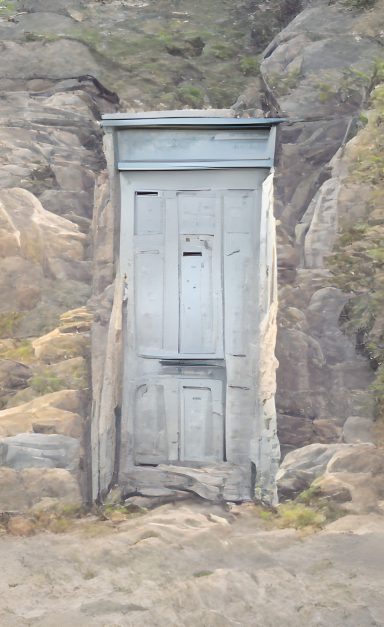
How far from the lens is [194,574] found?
362 cm

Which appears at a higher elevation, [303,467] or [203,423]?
[203,423]

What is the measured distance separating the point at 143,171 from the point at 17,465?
6.70ft

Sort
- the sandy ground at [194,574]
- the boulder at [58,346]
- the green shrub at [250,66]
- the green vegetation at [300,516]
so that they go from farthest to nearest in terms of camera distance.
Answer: the green shrub at [250,66] → the boulder at [58,346] → the green vegetation at [300,516] → the sandy ground at [194,574]

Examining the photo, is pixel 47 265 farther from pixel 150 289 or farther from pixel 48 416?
pixel 48 416

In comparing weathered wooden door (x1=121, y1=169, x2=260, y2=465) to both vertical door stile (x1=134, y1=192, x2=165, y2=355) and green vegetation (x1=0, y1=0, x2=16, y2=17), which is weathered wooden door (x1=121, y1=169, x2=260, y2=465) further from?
green vegetation (x1=0, y1=0, x2=16, y2=17)

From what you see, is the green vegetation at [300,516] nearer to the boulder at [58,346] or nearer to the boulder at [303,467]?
the boulder at [303,467]

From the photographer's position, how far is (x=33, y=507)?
161 inches

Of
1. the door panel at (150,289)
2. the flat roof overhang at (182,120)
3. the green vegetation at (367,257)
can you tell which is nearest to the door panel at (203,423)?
the door panel at (150,289)

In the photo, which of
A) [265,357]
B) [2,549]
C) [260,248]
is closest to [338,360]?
[265,357]

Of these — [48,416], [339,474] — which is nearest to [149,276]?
[48,416]

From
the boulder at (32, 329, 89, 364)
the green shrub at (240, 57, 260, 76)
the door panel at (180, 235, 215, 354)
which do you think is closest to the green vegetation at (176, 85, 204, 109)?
the green shrub at (240, 57, 260, 76)

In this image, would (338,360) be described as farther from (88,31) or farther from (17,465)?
(88,31)

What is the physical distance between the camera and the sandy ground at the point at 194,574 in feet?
10.8

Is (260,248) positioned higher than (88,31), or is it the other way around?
(88,31)
